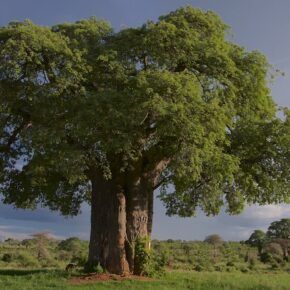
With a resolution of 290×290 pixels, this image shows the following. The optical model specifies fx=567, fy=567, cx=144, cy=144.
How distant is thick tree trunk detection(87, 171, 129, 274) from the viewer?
77.3ft

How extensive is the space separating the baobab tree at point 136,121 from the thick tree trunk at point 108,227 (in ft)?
0.15

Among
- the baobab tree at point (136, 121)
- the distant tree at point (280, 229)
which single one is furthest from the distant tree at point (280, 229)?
the baobab tree at point (136, 121)

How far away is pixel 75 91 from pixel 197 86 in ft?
16.3

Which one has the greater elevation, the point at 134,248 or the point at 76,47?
the point at 76,47

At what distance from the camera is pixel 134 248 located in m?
23.9

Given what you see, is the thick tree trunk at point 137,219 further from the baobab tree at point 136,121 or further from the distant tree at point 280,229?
the distant tree at point 280,229

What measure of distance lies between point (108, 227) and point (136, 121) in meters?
5.58

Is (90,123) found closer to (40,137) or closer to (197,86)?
(40,137)

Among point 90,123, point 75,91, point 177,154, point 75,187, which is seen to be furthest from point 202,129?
point 75,187

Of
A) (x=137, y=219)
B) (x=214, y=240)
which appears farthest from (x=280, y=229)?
(x=137, y=219)

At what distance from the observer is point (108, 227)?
2417cm

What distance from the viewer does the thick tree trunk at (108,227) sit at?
2357 centimetres

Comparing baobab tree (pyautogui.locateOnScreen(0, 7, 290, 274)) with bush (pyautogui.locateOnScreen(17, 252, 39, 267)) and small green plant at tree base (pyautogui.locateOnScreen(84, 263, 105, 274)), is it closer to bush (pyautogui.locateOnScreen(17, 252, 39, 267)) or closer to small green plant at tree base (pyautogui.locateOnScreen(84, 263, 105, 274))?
small green plant at tree base (pyautogui.locateOnScreen(84, 263, 105, 274))

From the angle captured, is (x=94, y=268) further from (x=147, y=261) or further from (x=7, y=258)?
(x=7, y=258)
